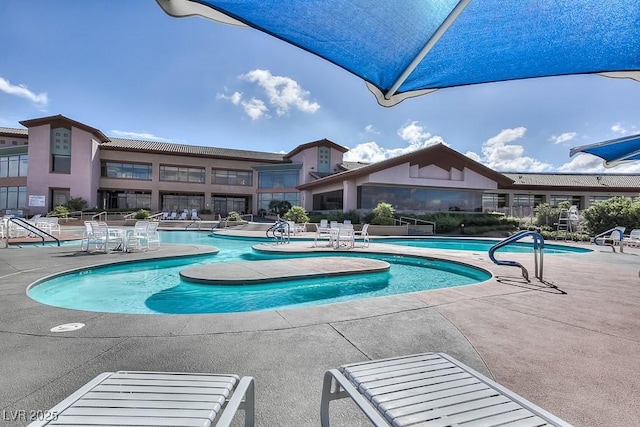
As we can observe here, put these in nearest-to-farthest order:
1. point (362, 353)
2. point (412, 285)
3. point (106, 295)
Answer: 1. point (362, 353)
2. point (106, 295)
3. point (412, 285)

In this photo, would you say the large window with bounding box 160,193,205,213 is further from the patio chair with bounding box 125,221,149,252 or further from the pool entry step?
the pool entry step

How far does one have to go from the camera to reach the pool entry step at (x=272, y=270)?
683 centimetres

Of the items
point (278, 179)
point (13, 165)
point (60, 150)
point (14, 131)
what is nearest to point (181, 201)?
point (278, 179)

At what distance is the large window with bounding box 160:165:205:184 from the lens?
38.2 m

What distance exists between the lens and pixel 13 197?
1310 inches

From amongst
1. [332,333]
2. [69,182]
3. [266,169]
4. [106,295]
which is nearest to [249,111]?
[266,169]

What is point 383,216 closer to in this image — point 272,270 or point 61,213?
point 272,270

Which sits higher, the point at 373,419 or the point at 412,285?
the point at 373,419

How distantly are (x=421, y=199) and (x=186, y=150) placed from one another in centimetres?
2866

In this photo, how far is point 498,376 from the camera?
269 cm

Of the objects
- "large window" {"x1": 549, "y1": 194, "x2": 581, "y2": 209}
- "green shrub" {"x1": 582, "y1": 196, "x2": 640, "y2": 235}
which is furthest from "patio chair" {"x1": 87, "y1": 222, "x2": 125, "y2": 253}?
"large window" {"x1": 549, "y1": 194, "x2": 581, "y2": 209}

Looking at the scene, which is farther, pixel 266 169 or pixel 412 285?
pixel 266 169

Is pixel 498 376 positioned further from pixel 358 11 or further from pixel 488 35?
pixel 358 11

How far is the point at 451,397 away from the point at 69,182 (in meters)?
41.2
